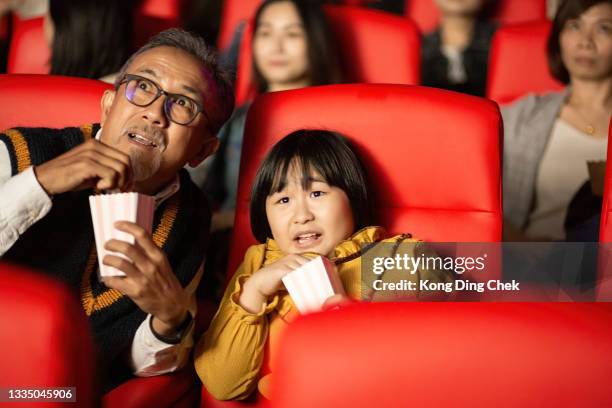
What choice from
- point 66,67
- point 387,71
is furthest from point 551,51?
point 66,67

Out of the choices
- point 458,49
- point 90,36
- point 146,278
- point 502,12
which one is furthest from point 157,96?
point 502,12

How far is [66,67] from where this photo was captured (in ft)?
6.87

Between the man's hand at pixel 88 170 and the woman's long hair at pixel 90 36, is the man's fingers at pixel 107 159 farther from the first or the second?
the woman's long hair at pixel 90 36

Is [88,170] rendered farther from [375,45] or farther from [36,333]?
[375,45]

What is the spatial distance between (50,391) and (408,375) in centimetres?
33

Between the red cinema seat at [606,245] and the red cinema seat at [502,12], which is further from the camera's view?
the red cinema seat at [502,12]

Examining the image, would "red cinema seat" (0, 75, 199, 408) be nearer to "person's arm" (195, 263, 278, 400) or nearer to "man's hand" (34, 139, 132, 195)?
"man's hand" (34, 139, 132, 195)

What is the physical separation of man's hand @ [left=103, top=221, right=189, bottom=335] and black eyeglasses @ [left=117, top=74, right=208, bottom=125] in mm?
313

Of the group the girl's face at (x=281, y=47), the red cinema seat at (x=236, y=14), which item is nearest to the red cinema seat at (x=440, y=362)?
the girl's face at (x=281, y=47)

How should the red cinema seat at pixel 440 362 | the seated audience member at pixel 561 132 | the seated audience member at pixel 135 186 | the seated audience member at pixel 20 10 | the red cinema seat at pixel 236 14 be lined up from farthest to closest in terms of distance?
the seated audience member at pixel 20 10, the red cinema seat at pixel 236 14, the seated audience member at pixel 561 132, the seated audience member at pixel 135 186, the red cinema seat at pixel 440 362

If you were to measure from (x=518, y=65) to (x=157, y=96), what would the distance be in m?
1.25

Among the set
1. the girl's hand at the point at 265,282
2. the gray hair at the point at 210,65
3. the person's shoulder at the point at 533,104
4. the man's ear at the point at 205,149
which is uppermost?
the gray hair at the point at 210,65

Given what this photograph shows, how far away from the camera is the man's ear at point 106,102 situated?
127cm

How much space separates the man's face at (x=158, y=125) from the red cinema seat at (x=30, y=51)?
874mm
